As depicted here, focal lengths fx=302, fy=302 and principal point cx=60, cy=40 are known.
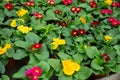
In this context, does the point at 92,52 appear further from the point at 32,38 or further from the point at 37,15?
the point at 37,15

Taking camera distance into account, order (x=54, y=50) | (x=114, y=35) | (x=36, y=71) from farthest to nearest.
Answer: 1. (x=114, y=35)
2. (x=54, y=50)
3. (x=36, y=71)

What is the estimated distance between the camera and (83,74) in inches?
93.3

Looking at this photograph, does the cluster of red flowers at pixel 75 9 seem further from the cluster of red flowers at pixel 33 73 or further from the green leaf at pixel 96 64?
the cluster of red flowers at pixel 33 73

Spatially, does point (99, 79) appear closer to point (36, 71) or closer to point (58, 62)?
point (58, 62)

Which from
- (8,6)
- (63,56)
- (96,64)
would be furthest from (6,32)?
(96,64)

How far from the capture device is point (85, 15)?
3168mm

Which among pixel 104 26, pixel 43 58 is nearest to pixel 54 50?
pixel 43 58

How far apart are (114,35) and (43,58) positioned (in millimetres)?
830

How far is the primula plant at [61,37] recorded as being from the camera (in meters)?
2.38

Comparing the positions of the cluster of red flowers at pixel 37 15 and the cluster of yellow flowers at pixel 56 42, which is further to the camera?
the cluster of red flowers at pixel 37 15

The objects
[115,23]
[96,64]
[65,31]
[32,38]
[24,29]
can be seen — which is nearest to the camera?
[96,64]

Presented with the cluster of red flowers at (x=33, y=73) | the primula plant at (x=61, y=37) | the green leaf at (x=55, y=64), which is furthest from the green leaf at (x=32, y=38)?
the cluster of red flowers at (x=33, y=73)

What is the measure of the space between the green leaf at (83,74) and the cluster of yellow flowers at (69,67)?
0.13 feet

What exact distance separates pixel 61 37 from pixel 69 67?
2.09 ft
